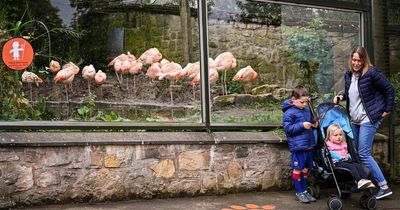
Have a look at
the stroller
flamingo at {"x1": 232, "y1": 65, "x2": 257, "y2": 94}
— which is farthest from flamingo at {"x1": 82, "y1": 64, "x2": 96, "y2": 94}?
the stroller

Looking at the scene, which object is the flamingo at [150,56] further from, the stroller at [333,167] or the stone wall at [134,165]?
the stroller at [333,167]

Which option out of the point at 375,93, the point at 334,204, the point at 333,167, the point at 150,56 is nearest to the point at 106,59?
the point at 150,56

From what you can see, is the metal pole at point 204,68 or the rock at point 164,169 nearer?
the rock at point 164,169

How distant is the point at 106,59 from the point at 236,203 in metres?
2.10

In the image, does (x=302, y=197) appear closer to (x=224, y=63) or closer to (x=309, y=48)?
(x=224, y=63)

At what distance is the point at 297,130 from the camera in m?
5.59

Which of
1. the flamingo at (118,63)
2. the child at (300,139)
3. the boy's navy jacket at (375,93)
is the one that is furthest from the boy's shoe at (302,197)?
the flamingo at (118,63)

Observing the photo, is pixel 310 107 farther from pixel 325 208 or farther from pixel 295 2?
pixel 295 2

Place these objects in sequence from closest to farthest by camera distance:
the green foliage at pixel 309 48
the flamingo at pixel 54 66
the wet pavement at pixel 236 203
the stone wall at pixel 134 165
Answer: the stone wall at pixel 134 165, the wet pavement at pixel 236 203, the flamingo at pixel 54 66, the green foliage at pixel 309 48

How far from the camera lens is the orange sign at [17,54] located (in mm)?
5254

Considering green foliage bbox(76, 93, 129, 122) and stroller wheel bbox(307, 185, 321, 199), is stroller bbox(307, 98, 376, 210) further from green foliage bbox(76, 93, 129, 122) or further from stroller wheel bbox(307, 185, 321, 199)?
green foliage bbox(76, 93, 129, 122)

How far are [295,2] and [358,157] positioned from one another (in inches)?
83.9

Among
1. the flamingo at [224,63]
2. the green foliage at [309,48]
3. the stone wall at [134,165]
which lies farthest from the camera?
the green foliage at [309,48]

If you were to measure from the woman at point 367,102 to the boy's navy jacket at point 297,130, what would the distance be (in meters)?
0.51
